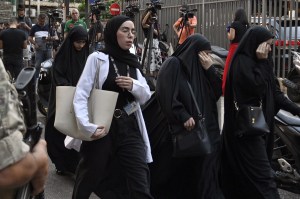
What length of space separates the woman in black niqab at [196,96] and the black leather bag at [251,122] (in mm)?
205

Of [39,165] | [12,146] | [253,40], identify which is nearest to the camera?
[12,146]

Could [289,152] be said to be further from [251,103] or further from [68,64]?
[68,64]

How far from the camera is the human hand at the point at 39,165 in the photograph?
1.80m

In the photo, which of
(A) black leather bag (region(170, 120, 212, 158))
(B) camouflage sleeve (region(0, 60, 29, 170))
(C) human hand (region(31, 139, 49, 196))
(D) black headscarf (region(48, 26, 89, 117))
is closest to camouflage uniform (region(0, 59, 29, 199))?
(B) camouflage sleeve (region(0, 60, 29, 170))

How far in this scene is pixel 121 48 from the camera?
169 inches

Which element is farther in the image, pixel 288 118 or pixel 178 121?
pixel 288 118

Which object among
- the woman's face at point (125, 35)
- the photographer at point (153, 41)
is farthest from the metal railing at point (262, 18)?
the woman's face at point (125, 35)

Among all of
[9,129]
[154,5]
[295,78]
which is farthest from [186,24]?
[9,129]

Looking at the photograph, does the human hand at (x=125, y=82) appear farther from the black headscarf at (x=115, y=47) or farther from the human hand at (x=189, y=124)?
the human hand at (x=189, y=124)

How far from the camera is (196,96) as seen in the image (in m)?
4.64

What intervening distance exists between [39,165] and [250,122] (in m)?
2.97

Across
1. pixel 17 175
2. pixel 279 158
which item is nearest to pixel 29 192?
pixel 17 175

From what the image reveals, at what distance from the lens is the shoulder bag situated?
4004 millimetres

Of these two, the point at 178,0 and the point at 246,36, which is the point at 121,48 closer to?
the point at 246,36
